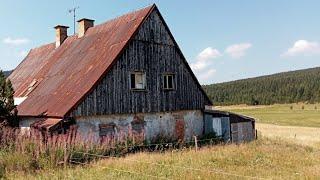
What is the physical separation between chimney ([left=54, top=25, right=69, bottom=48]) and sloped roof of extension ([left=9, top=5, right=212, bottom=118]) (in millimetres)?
769

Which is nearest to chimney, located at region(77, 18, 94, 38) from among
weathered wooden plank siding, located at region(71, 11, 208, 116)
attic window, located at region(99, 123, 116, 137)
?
weathered wooden plank siding, located at region(71, 11, 208, 116)

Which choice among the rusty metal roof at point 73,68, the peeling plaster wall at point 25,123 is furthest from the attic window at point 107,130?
the peeling plaster wall at point 25,123

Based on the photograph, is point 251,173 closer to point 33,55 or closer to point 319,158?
point 319,158

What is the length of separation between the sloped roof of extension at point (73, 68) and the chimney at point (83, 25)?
0.38 meters

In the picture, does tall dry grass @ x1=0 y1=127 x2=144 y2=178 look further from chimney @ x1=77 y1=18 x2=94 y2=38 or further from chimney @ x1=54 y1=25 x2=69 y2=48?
chimney @ x1=54 y1=25 x2=69 y2=48

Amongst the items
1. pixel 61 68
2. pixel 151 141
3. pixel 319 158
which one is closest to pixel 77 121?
pixel 151 141

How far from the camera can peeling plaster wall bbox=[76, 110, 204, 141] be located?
18734mm

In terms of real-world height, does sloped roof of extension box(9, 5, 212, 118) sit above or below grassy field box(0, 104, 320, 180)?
above

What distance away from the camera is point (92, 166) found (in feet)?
45.3

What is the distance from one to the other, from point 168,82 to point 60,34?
378 inches

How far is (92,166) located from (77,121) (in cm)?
478

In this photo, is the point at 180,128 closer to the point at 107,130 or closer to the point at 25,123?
the point at 107,130

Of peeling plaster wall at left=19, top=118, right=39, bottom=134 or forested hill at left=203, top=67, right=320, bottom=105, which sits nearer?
peeling plaster wall at left=19, top=118, right=39, bottom=134

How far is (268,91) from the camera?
139375mm
